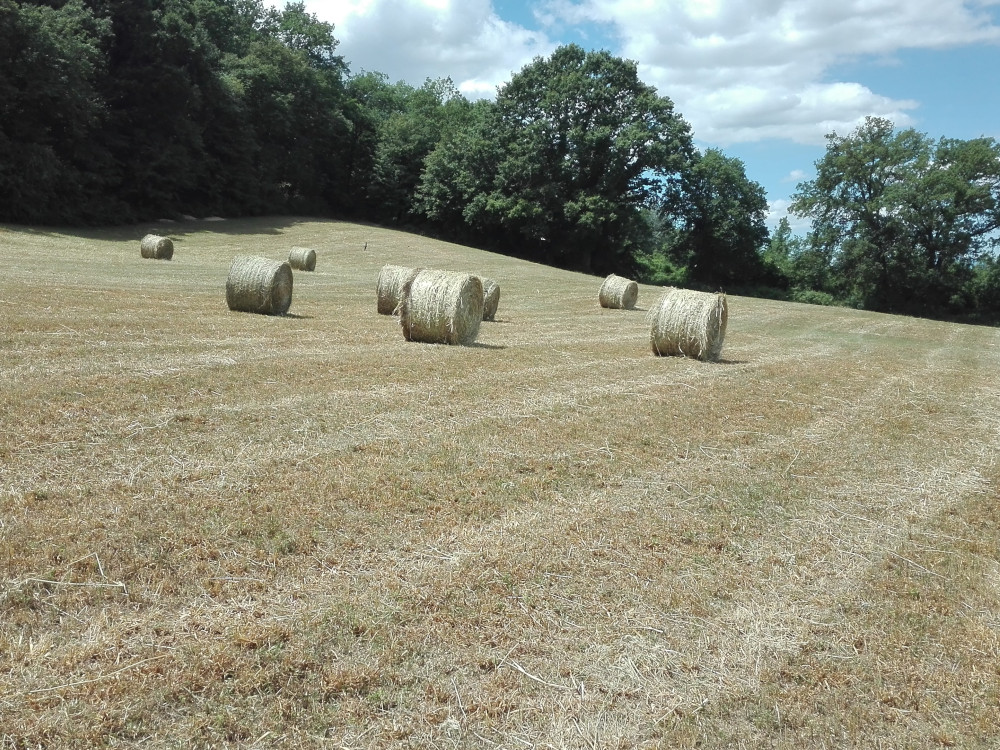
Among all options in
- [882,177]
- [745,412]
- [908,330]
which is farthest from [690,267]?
[745,412]

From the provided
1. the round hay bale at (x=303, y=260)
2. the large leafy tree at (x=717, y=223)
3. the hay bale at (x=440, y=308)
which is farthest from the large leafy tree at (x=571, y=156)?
the hay bale at (x=440, y=308)

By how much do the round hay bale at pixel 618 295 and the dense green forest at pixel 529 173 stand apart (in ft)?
72.7

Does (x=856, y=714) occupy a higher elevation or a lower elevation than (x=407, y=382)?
lower

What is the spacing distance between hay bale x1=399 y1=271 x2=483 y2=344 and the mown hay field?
2.42 meters

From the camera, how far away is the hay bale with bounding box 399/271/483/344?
11.4m

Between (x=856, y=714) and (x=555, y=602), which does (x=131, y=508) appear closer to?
(x=555, y=602)

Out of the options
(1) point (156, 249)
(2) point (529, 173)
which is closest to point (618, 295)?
(1) point (156, 249)

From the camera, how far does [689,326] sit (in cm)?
1213

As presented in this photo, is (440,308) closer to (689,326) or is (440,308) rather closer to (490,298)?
(689,326)

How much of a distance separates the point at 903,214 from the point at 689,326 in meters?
41.2

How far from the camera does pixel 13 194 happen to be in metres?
32.2

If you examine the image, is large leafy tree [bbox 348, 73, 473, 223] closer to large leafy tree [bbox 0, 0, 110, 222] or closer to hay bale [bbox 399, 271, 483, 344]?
large leafy tree [bbox 0, 0, 110, 222]

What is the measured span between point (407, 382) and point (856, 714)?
6.06 meters

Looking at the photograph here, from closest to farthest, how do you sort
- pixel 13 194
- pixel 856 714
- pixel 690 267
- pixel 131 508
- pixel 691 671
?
pixel 856 714
pixel 691 671
pixel 131 508
pixel 13 194
pixel 690 267
